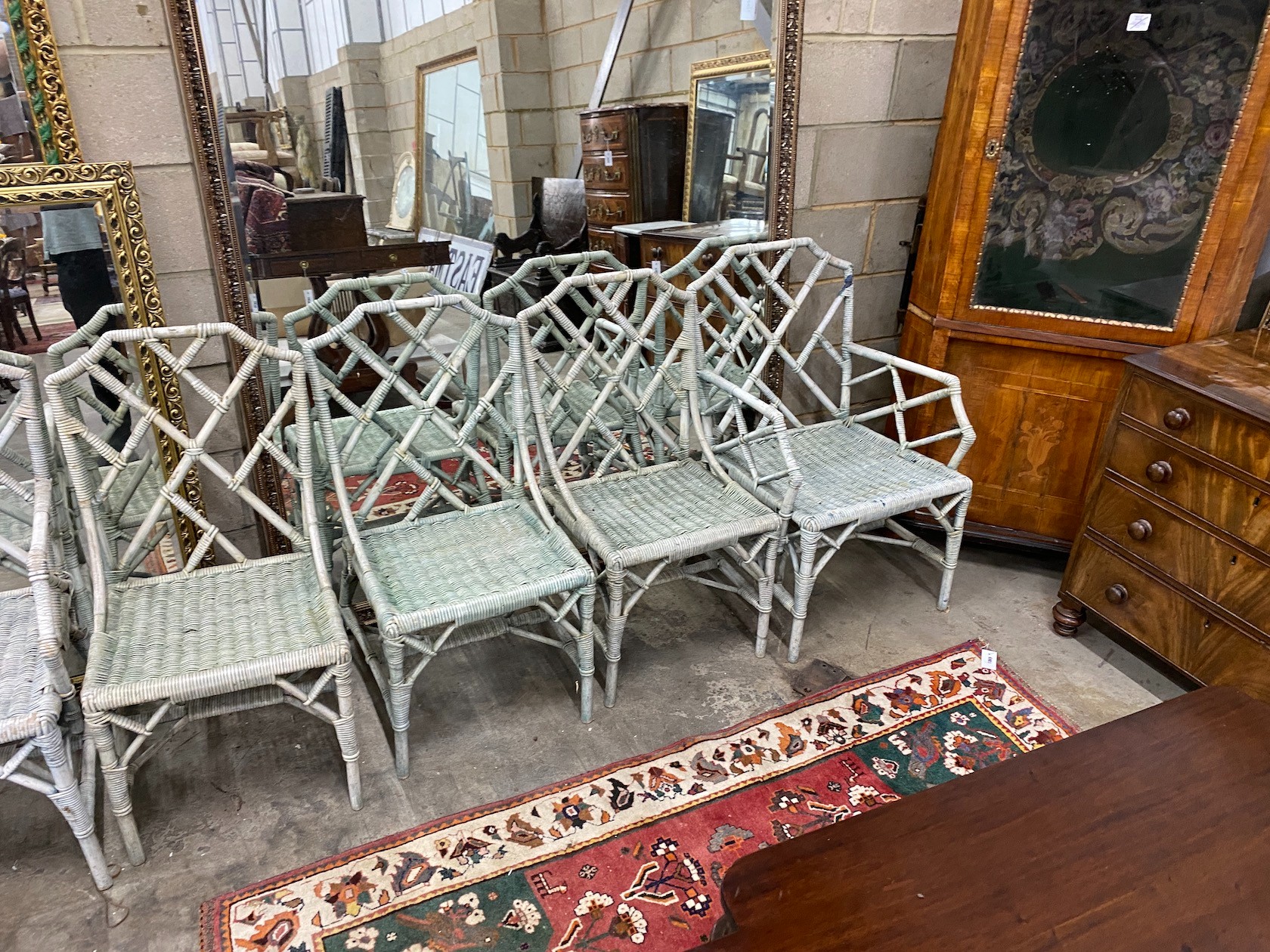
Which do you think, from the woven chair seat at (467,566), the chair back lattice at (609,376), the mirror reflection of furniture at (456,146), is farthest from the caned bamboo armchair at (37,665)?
the mirror reflection of furniture at (456,146)

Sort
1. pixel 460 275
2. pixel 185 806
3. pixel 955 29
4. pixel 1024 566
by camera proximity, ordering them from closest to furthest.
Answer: pixel 185 806 → pixel 955 29 → pixel 1024 566 → pixel 460 275

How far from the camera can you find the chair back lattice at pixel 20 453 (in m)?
1.38

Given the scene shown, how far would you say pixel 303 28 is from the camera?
6.85ft

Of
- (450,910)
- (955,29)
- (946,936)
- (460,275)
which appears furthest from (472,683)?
(955,29)

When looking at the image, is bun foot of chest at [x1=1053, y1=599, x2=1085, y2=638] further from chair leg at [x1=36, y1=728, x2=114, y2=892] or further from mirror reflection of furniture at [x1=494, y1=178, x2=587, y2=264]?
chair leg at [x1=36, y1=728, x2=114, y2=892]

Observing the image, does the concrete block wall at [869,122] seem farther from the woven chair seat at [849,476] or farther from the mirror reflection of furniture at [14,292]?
the mirror reflection of furniture at [14,292]

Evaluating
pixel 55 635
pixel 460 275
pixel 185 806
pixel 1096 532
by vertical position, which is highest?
pixel 460 275

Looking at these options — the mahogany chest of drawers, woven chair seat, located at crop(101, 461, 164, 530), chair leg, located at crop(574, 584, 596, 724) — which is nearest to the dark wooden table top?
chair leg, located at crop(574, 584, 596, 724)

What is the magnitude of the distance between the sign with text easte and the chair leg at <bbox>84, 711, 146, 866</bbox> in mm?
1664

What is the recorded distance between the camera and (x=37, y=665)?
138 centimetres

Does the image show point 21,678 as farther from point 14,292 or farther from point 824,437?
point 824,437

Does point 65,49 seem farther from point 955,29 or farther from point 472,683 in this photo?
point 955,29

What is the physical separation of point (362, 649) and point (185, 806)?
1.67ft

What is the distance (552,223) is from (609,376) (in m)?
1.41
